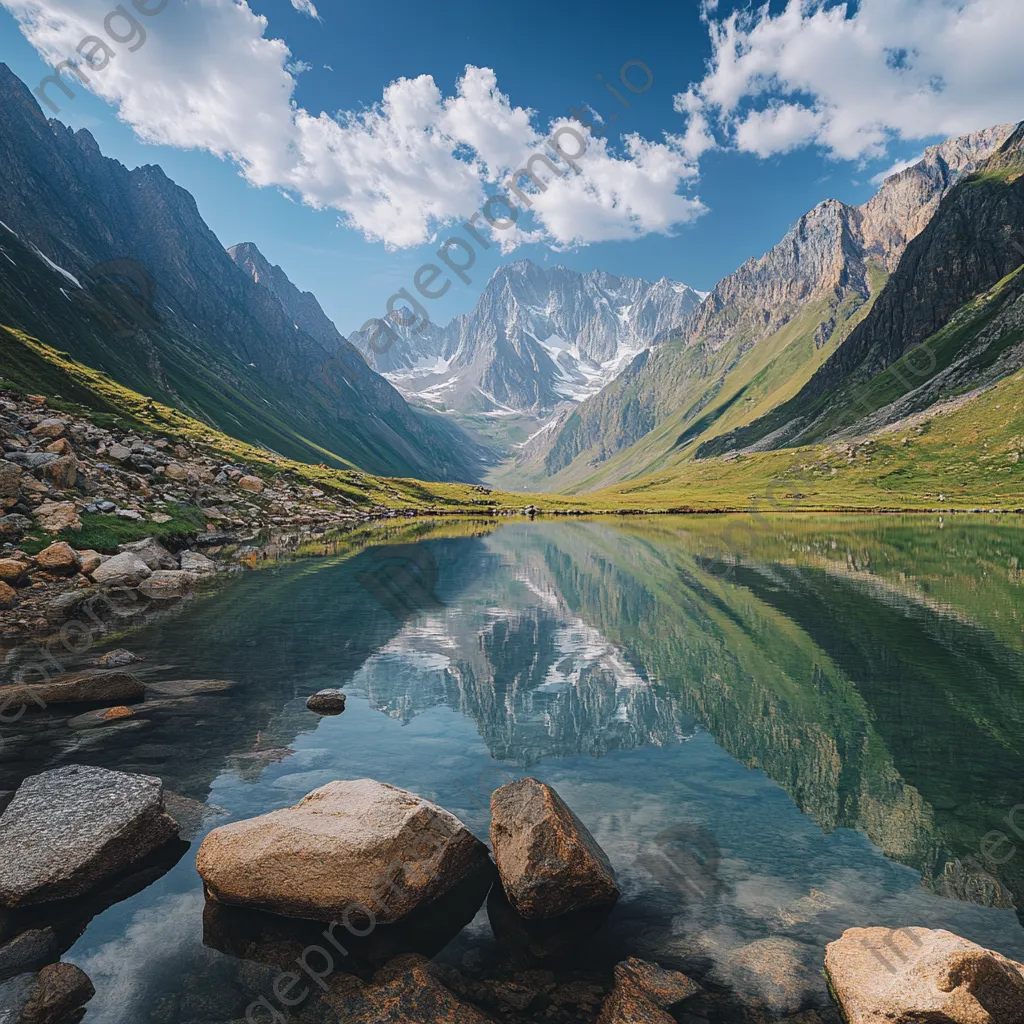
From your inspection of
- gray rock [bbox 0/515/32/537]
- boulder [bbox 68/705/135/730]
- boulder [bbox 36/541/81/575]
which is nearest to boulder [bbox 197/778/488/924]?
boulder [bbox 68/705/135/730]

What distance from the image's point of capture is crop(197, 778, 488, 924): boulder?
11375 millimetres

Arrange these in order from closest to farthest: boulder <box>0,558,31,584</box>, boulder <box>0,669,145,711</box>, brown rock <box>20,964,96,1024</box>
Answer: brown rock <box>20,964,96,1024</box> < boulder <box>0,669,145,711</box> < boulder <box>0,558,31,584</box>

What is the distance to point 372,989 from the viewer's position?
31.8 ft

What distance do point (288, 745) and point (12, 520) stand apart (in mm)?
32084

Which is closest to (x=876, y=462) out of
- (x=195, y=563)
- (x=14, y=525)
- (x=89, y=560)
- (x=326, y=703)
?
(x=195, y=563)

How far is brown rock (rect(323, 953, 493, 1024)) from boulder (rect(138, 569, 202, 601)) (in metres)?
39.3

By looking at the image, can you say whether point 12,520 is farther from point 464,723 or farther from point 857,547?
point 857,547

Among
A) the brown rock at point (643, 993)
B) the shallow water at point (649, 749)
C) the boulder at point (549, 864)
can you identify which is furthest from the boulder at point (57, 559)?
the brown rock at point (643, 993)

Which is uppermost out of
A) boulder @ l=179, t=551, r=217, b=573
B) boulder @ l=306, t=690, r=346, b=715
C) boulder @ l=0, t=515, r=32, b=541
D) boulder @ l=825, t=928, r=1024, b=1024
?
boulder @ l=825, t=928, r=1024, b=1024

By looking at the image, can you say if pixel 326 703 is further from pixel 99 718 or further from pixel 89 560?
pixel 89 560

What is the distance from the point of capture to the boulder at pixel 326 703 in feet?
74.6

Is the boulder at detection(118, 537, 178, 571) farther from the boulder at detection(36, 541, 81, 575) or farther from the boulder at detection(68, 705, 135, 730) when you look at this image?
the boulder at detection(68, 705, 135, 730)

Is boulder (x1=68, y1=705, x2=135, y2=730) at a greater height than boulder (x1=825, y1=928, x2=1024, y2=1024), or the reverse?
boulder (x1=825, y1=928, x2=1024, y2=1024)

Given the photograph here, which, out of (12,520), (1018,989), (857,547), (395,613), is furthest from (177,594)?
(857,547)
